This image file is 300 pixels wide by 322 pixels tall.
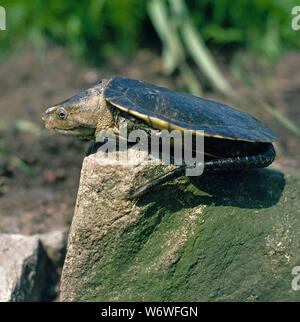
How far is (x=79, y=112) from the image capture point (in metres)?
2.73

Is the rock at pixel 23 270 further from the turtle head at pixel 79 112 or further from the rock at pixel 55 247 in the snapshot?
the turtle head at pixel 79 112

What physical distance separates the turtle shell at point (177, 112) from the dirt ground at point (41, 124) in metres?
1.32

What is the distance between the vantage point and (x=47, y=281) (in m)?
3.38

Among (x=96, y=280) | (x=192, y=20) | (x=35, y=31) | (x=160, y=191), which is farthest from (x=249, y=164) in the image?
(x=35, y=31)

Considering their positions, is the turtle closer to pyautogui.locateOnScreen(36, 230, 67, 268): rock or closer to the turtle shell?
the turtle shell

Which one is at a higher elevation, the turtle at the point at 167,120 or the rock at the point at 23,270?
the turtle at the point at 167,120

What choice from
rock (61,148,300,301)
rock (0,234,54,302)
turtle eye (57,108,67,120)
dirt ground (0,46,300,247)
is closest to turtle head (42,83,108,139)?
turtle eye (57,108,67,120)

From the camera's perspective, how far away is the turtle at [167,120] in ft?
8.21

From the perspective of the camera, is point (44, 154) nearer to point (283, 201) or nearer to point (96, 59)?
point (96, 59)

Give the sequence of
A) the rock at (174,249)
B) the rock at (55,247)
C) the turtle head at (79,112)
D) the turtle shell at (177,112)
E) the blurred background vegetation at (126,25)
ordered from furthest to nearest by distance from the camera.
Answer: the blurred background vegetation at (126,25) → the rock at (55,247) → the turtle head at (79,112) → the rock at (174,249) → the turtle shell at (177,112)

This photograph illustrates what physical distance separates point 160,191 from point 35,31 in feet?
15.6

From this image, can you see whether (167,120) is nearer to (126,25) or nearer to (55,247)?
(55,247)

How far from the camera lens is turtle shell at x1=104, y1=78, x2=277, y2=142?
2.48 m

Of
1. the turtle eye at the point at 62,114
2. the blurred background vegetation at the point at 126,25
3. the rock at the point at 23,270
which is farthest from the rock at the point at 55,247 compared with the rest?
the blurred background vegetation at the point at 126,25
